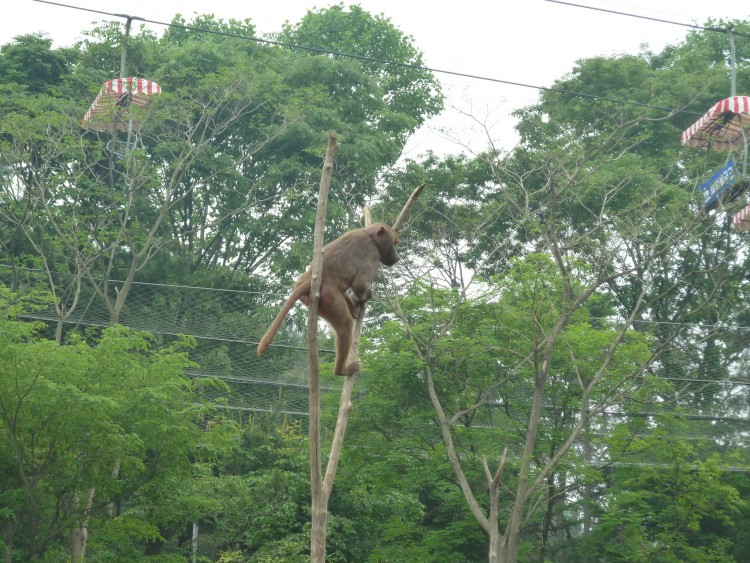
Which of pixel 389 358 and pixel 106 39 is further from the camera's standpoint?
pixel 106 39

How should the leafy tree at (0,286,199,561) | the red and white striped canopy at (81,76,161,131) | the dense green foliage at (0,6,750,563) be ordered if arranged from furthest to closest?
the red and white striped canopy at (81,76,161,131), the dense green foliage at (0,6,750,563), the leafy tree at (0,286,199,561)

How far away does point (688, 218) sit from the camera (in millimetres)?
13297

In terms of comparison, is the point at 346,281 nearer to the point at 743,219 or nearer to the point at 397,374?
the point at 397,374

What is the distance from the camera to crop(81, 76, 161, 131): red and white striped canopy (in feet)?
57.3

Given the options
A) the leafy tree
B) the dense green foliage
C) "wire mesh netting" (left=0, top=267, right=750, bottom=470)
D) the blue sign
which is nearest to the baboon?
the dense green foliage

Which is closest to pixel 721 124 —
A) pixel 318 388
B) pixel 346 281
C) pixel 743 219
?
pixel 743 219

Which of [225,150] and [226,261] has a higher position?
[225,150]

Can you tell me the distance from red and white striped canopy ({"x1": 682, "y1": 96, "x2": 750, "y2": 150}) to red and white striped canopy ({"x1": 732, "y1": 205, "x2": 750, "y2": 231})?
117cm

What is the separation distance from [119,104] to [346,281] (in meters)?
13.2

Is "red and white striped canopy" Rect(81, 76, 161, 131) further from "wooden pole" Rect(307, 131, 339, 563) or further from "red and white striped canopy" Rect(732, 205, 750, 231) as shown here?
"wooden pole" Rect(307, 131, 339, 563)

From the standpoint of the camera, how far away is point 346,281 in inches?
235

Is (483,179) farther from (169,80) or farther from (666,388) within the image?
(666,388)

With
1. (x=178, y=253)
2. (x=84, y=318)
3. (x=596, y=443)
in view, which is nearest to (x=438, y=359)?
(x=596, y=443)

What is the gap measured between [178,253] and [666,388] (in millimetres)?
12897
